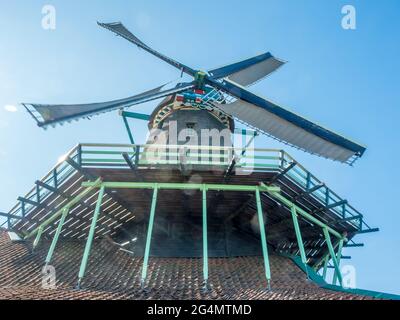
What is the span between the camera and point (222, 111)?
1816cm

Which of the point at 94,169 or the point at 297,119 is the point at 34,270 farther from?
the point at 297,119

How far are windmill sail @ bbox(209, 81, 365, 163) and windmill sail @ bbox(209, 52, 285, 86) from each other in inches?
220

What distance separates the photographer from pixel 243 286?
38.2 feet

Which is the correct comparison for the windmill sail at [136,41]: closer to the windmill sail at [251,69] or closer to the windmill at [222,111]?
the windmill at [222,111]

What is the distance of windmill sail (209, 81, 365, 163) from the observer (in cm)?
1493

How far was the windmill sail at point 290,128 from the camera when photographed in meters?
14.9

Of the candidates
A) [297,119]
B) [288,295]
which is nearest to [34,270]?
[288,295]

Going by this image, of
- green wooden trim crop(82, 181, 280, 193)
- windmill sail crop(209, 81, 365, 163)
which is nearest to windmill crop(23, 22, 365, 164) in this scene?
windmill sail crop(209, 81, 365, 163)

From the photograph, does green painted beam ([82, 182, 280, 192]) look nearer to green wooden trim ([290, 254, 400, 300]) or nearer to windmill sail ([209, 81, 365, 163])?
green wooden trim ([290, 254, 400, 300])

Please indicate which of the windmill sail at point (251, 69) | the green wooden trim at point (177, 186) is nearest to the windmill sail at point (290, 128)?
the green wooden trim at point (177, 186)

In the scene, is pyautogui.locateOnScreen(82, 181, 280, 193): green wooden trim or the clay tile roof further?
pyautogui.locateOnScreen(82, 181, 280, 193): green wooden trim
